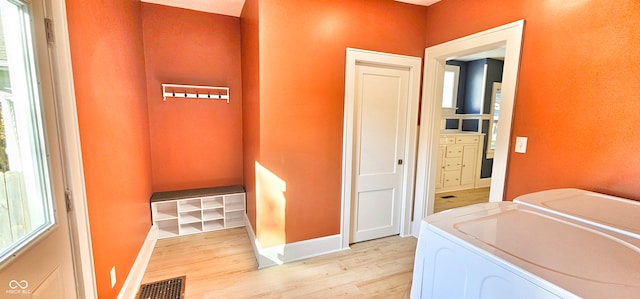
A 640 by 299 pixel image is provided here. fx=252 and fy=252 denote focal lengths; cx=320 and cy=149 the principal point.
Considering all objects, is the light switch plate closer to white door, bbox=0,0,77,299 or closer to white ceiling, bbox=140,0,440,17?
white ceiling, bbox=140,0,440,17

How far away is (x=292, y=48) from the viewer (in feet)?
7.30

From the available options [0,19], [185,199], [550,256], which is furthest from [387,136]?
[0,19]

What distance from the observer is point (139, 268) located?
219cm

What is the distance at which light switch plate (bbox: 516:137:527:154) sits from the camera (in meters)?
1.94

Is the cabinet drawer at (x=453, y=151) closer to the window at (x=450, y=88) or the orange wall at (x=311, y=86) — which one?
the window at (x=450, y=88)

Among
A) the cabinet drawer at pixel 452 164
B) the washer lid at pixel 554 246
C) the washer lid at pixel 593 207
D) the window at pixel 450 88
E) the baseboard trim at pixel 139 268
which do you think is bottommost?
the baseboard trim at pixel 139 268

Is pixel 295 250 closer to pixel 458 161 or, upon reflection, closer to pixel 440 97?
pixel 440 97

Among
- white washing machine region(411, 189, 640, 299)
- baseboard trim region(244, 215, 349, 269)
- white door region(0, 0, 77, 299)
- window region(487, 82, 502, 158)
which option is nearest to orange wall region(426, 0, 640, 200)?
white washing machine region(411, 189, 640, 299)

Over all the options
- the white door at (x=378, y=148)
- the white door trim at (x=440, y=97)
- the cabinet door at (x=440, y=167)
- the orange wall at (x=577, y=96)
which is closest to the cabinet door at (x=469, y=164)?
the cabinet door at (x=440, y=167)

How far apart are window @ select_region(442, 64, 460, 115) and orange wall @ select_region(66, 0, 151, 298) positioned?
16.2 feet

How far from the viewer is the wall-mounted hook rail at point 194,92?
2.95 meters

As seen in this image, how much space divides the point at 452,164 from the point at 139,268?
4793 mm

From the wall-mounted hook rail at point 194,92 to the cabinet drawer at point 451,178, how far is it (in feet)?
13.0

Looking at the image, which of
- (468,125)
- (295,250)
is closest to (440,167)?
(468,125)
